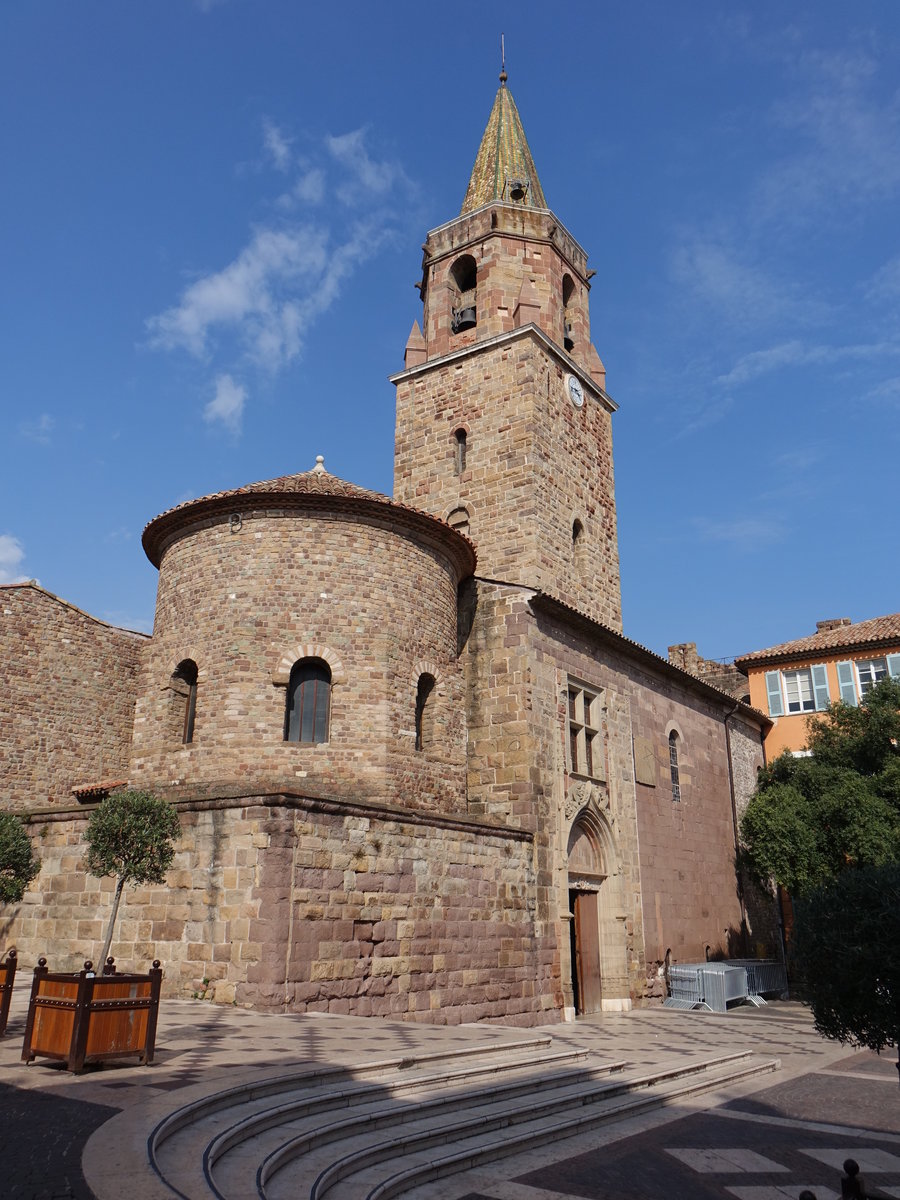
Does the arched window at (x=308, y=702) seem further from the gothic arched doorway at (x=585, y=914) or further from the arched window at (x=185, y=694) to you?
the gothic arched doorway at (x=585, y=914)

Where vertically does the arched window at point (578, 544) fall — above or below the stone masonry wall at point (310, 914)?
above

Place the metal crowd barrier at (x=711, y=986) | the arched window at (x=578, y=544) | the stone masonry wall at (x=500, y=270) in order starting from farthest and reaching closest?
1. the stone masonry wall at (x=500, y=270)
2. the arched window at (x=578, y=544)
3. the metal crowd barrier at (x=711, y=986)

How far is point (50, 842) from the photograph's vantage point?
14094 mm

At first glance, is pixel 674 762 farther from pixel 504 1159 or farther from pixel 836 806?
pixel 504 1159

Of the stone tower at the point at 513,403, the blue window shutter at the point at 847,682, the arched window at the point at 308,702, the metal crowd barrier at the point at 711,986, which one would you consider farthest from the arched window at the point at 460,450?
the blue window shutter at the point at 847,682

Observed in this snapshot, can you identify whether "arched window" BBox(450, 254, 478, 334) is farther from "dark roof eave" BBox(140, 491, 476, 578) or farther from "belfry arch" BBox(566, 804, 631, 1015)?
"belfry arch" BBox(566, 804, 631, 1015)

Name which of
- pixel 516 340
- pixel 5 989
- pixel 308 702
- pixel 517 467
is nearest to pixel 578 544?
pixel 517 467

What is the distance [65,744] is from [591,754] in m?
11.2

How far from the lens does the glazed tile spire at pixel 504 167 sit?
2514 centimetres

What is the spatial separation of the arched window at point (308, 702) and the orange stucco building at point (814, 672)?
17582mm

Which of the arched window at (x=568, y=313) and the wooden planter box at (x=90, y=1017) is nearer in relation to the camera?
the wooden planter box at (x=90, y=1017)

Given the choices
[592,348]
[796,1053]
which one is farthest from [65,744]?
[592,348]

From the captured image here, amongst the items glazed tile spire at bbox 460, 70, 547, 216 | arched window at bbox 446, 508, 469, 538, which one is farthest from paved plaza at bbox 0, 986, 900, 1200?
glazed tile spire at bbox 460, 70, 547, 216

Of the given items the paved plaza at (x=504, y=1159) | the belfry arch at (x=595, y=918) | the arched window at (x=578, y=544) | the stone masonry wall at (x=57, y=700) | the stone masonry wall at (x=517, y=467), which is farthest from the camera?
the arched window at (x=578, y=544)
